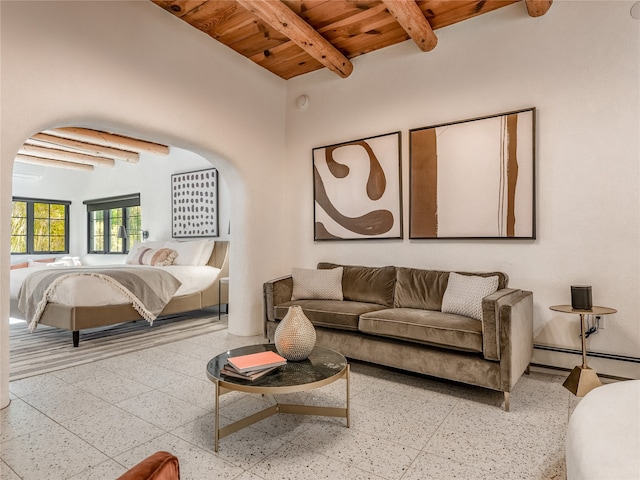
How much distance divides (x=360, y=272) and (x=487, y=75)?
6.97 feet

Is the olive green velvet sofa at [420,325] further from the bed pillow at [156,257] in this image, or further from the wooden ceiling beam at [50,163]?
the wooden ceiling beam at [50,163]

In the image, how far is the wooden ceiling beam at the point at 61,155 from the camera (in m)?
6.12

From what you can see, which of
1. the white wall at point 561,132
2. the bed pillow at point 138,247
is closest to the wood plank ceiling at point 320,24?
the white wall at point 561,132

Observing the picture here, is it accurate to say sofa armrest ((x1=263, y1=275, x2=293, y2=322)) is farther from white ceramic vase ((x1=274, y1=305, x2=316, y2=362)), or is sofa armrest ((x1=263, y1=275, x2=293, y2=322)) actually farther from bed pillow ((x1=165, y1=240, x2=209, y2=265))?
bed pillow ((x1=165, y1=240, x2=209, y2=265))

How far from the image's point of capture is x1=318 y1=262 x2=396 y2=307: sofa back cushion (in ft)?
11.3

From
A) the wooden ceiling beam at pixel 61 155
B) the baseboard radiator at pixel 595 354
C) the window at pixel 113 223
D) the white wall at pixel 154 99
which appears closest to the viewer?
the white wall at pixel 154 99

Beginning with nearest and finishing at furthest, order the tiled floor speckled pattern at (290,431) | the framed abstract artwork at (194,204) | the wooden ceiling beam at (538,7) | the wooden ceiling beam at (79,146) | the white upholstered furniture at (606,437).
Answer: the white upholstered furniture at (606,437)
the tiled floor speckled pattern at (290,431)
the wooden ceiling beam at (538,7)
the wooden ceiling beam at (79,146)
the framed abstract artwork at (194,204)

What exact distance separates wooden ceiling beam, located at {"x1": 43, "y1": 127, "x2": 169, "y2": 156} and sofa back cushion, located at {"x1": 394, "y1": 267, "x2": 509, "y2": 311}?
485 cm

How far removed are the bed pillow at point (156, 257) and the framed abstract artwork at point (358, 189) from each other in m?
2.46

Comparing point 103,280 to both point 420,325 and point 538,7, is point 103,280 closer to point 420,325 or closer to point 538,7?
point 420,325

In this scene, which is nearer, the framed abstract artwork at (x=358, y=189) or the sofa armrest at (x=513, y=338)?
the sofa armrest at (x=513, y=338)

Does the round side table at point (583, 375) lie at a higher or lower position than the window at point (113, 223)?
lower

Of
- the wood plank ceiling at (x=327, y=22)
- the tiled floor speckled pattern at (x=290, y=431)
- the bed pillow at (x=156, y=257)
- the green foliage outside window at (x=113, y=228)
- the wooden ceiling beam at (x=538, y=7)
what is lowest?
the tiled floor speckled pattern at (x=290, y=431)

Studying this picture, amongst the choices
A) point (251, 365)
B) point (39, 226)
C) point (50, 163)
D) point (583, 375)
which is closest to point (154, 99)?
point (251, 365)
